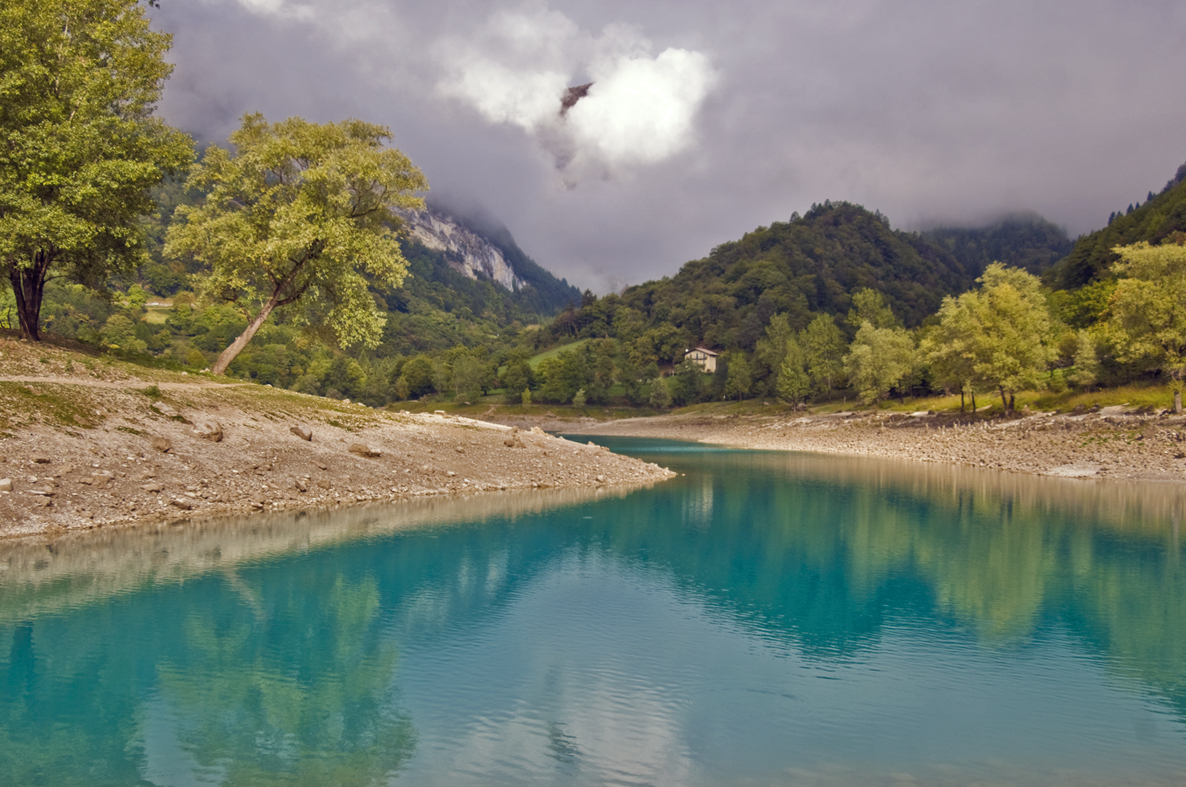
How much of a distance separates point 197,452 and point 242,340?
51.8ft

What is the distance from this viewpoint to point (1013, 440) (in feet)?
187

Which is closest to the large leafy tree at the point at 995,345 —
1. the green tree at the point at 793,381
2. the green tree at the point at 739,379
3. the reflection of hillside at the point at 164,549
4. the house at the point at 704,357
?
the green tree at the point at 793,381

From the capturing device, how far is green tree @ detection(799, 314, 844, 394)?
4887 inches

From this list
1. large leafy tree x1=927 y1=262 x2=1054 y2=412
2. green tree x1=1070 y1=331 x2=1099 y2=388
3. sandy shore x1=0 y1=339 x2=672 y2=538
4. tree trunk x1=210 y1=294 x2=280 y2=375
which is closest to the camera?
sandy shore x1=0 y1=339 x2=672 y2=538

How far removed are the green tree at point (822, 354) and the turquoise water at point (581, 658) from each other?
10077 centimetres

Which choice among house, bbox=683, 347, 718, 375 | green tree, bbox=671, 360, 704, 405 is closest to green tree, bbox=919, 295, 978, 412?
green tree, bbox=671, 360, 704, 405

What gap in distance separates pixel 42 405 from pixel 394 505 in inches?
501

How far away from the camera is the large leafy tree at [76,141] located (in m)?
29.5

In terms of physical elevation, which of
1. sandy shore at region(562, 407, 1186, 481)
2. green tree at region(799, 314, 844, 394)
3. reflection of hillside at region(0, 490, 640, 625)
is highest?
green tree at region(799, 314, 844, 394)

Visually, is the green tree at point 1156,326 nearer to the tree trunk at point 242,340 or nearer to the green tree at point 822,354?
the tree trunk at point 242,340

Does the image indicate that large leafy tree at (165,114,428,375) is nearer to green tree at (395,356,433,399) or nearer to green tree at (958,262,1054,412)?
green tree at (958,262,1054,412)

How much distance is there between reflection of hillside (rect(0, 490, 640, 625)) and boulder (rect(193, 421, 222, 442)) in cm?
508

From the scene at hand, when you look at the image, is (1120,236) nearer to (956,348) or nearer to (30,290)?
(956,348)

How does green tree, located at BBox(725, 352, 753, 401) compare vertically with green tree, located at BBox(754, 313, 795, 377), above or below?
below
